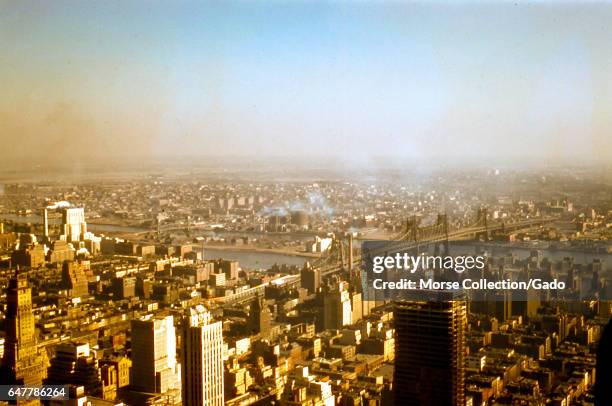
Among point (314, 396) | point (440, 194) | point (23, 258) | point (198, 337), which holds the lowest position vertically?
point (314, 396)

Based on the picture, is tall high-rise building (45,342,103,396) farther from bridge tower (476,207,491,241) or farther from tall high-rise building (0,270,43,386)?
bridge tower (476,207,491,241)

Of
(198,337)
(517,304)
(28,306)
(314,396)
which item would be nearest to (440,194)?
(517,304)

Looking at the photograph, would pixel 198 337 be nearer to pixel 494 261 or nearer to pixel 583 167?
pixel 494 261

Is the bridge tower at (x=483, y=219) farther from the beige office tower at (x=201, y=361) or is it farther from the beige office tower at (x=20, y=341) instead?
the beige office tower at (x=20, y=341)

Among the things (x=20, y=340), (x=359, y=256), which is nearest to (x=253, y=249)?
(x=359, y=256)

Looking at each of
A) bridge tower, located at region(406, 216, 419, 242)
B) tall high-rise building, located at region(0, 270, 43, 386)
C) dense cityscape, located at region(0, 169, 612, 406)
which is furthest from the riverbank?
tall high-rise building, located at region(0, 270, 43, 386)

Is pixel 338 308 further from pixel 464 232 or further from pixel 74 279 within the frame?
pixel 74 279

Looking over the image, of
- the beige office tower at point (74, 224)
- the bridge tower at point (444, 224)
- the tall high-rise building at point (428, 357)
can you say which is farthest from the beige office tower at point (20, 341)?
the bridge tower at point (444, 224)
